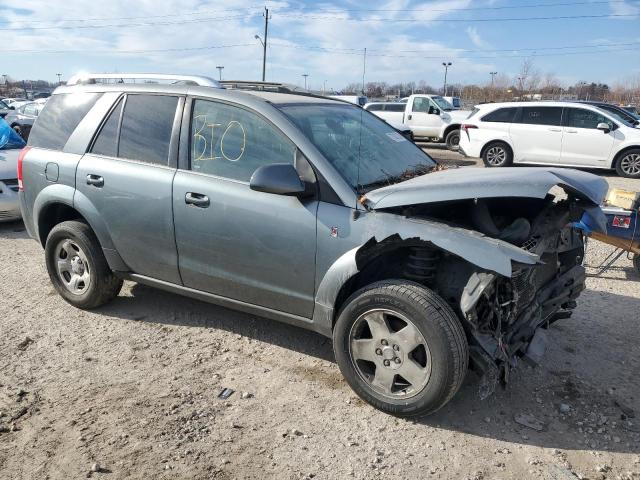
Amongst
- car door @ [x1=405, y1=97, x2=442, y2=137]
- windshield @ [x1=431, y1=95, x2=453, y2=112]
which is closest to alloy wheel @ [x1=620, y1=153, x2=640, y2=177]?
car door @ [x1=405, y1=97, x2=442, y2=137]

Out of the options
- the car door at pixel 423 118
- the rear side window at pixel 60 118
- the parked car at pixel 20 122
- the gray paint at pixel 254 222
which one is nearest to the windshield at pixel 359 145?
the gray paint at pixel 254 222

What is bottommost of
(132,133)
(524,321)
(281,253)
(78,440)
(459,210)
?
(78,440)

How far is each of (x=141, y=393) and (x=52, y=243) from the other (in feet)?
6.09

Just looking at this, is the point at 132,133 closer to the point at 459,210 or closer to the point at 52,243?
the point at 52,243

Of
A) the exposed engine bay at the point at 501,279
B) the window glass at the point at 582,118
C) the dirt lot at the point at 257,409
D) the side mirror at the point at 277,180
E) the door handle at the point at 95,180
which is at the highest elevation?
the window glass at the point at 582,118

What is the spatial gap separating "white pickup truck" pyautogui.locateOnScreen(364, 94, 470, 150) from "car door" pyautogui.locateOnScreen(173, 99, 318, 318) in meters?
15.4

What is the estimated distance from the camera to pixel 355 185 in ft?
10.7

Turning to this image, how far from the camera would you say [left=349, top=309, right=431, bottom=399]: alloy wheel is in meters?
2.99

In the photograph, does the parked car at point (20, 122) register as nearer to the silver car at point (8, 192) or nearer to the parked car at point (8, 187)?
the parked car at point (8, 187)

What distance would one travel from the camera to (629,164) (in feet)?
41.2

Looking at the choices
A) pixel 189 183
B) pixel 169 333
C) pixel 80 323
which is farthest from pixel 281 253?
pixel 80 323

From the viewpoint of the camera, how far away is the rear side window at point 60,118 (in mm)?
4375

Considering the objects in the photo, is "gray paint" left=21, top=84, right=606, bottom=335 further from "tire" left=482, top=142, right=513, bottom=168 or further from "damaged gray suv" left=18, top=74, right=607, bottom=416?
"tire" left=482, top=142, right=513, bottom=168

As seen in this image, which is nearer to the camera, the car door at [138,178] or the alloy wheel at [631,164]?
the car door at [138,178]
